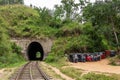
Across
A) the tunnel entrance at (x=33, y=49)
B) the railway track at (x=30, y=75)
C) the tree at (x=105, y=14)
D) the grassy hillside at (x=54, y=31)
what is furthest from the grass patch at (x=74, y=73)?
the tunnel entrance at (x=33, y=49)

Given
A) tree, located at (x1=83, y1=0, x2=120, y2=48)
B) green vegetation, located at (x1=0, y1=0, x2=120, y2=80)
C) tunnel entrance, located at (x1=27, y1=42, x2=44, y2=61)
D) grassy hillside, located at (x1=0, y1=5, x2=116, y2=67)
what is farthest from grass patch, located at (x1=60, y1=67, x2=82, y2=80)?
tunnel entrance, located at (x1=27, y1=42, x2=44, y2=61)

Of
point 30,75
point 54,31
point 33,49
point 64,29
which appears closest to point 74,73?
point 30,75

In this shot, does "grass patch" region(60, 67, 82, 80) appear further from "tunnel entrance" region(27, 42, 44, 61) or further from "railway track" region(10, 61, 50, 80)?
"tunnel entrance" region(27, 42, 44, 61)

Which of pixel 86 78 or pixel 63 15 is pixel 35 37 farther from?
pixel 86 78

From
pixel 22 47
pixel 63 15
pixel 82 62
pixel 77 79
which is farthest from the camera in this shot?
pixel 63 15

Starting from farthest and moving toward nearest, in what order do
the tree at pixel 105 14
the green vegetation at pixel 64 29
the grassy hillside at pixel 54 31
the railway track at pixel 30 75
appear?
the grassy hillside at pixel 54 31, the green vegetation at pixel 64 29, the tree at pixel 105 14, the railway track at pixel 30 75

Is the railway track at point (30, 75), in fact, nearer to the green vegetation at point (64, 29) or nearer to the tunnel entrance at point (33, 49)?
the green vegetation at point (64, 29)

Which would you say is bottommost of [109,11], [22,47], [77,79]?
[77,79]

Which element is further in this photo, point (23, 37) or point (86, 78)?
point (23, 37)

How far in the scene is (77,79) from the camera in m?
18.2

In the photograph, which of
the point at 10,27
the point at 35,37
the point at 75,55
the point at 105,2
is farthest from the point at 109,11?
the point at 10,27

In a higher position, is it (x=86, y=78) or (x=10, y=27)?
(x=10, y=27)

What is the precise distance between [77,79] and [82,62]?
1474cm

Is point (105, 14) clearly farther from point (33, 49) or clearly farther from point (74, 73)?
point (33, 49)
